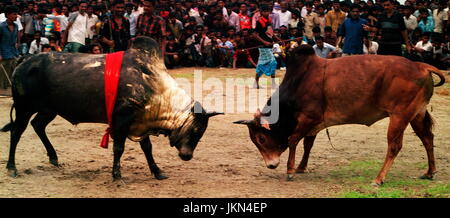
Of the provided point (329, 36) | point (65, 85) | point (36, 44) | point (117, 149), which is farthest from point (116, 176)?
Result: point (329, 36)

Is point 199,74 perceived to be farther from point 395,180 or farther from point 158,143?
point 395,180

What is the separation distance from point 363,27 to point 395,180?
6626 mm

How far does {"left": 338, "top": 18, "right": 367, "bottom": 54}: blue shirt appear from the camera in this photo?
13.2m

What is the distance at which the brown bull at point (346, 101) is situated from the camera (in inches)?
268

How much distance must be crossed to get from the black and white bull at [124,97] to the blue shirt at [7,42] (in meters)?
5.43

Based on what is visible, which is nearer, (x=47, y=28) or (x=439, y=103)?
(x=439, y=103)

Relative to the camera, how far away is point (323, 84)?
722 centimetres

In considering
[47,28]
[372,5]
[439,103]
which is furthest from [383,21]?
[47,28]

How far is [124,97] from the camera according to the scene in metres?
6.82

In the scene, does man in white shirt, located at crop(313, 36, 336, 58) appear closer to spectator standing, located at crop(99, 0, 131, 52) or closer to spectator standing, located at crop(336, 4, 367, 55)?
spectator standing, located at crop(336, 4, 367, 55)

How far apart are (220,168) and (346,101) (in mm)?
1910

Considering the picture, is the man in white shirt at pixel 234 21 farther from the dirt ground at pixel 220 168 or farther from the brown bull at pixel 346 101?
the brown bull at pixel 346 101

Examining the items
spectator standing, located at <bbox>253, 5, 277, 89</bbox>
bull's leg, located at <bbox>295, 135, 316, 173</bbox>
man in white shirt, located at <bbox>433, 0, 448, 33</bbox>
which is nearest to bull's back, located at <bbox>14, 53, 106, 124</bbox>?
A: bull's leg, located at <bbox>295, 135, 316, 173</bbox>

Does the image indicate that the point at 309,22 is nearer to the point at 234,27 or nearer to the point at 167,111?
the point at 234,27
